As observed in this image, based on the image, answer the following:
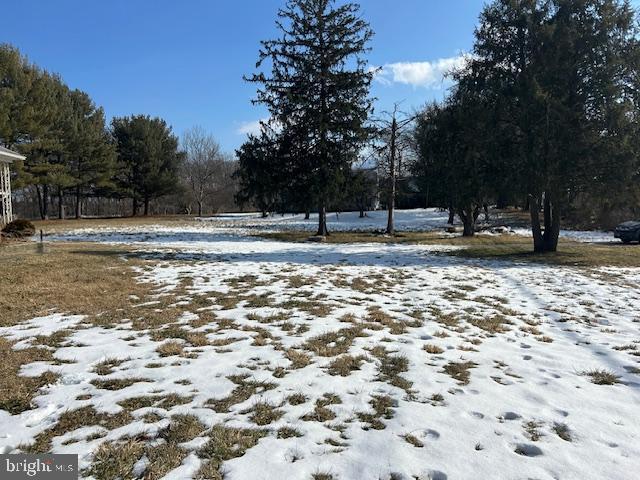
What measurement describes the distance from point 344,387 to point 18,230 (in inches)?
763

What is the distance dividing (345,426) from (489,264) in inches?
482

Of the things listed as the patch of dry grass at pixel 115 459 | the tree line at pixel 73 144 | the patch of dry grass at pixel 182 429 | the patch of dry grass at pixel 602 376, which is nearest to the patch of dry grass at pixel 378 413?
the patch of dry grass at pixel 182 429

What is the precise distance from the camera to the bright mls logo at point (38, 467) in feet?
9.70

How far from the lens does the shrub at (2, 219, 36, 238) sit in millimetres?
17953

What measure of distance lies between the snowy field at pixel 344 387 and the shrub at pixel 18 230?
1315cm

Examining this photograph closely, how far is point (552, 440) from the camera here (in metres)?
3.47

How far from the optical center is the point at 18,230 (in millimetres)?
18328

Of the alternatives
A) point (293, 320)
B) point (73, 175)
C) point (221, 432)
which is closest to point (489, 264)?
point (293, 320)

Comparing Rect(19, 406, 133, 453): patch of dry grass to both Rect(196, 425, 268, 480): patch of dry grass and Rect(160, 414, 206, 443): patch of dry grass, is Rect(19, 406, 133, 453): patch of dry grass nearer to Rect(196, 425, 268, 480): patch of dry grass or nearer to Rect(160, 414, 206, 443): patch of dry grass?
Rect(160, 414, 206, 443): patch of dry grass

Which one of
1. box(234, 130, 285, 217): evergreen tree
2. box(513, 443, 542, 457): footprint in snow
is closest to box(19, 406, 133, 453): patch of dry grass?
box(513, 443, 542, 457): footprint in snow

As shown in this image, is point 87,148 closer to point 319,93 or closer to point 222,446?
point 319,93

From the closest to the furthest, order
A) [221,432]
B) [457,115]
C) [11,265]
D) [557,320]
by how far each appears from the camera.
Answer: [221,432] < [557,320] < [11,265] < [457,115]

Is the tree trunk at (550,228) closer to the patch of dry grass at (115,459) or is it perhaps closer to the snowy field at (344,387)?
the snowy field at (344,387)

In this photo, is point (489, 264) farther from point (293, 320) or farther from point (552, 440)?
point (552, 440)
